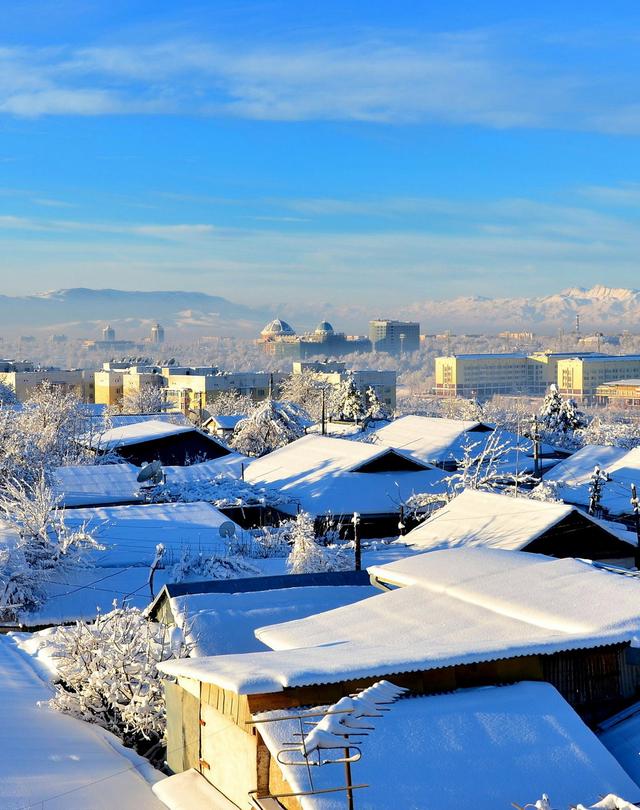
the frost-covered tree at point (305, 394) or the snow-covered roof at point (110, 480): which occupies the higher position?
the frost-covered tree at point (305, 394)

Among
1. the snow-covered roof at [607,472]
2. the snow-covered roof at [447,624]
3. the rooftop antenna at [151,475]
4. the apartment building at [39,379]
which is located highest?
the apartment building at [39,379]

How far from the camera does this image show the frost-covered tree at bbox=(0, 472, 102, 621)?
A: 16.9 metres

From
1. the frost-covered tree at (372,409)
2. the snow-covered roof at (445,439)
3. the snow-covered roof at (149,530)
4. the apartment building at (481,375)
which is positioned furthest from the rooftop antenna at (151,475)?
the apartment building at (481,375)

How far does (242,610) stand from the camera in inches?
458

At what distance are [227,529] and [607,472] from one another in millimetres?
16744

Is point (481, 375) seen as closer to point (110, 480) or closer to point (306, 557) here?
point (110, 480)

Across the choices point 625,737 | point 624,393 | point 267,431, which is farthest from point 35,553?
point 624,393

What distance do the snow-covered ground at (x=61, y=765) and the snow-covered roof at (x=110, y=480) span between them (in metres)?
14.5

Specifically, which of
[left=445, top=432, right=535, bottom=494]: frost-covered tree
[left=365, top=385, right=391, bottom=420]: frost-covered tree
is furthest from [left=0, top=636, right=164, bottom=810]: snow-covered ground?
[left=365, top=385, right=391, bottom=420]: frost-covered tree

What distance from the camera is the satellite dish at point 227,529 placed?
67.4ft

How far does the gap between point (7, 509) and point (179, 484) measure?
814 centimetres

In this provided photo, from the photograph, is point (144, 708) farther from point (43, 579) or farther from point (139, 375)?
point (139, 375)

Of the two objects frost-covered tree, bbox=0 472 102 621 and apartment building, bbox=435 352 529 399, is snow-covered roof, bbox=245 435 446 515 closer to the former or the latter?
frost-covered tree, bbox=0 472 102 621

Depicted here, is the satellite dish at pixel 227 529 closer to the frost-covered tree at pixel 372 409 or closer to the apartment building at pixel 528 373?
the frost-covered tree at pixel 372 409
